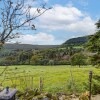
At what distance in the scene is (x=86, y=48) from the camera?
23.0m

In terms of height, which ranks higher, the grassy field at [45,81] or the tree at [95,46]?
the tree at [95,46]

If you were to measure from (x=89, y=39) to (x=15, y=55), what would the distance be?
13.4 meters

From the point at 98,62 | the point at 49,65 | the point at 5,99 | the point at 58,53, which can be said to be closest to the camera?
the point at 5,99

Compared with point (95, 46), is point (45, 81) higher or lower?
lower

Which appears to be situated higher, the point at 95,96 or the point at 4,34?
the point at 4,34

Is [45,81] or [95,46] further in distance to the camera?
[45,81]

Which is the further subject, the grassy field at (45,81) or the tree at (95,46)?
the tree at (95,46)

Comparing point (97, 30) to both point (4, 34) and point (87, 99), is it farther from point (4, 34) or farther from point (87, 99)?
point (4, 34)

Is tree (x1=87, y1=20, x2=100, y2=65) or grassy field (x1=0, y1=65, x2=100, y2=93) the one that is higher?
tree (x1=87, y1=20, x2=100, y2=65)

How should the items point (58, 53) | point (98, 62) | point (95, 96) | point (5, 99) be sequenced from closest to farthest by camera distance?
point (5, 99) → point (95, 96) → point (98, 62) → point (58, 53)

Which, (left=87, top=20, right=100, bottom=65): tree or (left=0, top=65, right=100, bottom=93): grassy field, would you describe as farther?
(left=87, top=20, right=100, bottom=65): tree

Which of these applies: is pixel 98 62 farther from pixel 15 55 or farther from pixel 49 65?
pixel 49 65

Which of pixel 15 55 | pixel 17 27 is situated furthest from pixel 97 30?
pixel 17 27

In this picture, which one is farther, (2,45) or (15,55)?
(15,55)
